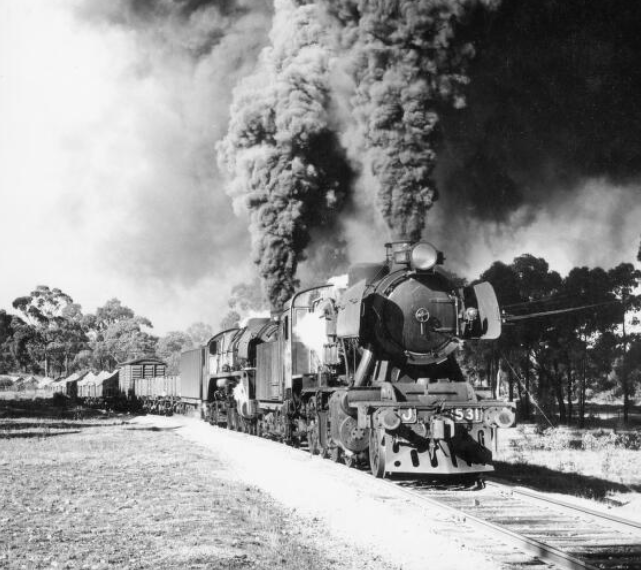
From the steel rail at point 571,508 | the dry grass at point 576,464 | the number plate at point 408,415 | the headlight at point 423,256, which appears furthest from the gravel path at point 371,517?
the headlight at point 423,256

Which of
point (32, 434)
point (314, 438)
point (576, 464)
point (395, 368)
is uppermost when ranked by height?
point (395, 368)

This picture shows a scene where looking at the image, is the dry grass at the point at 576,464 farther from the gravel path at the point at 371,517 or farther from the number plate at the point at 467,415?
the gravel path at the point at 371,517

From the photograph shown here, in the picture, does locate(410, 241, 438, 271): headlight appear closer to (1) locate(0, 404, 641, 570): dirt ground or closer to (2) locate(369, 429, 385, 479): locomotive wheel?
(2) locate(369, 429, 385, 479): locomotive wheel

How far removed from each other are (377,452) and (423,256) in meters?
3.02

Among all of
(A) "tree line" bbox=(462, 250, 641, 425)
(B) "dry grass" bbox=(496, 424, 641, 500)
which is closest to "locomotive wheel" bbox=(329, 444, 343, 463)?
(B) "dry grass" bbox=(496, 424, 641, 500)

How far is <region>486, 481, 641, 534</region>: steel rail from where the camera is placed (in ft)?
24.4

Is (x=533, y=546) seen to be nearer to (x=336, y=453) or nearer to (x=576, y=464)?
(x=336, y=453)

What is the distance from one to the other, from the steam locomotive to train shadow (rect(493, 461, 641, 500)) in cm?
164

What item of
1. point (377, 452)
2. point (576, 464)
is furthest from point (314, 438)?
point (576, 464)

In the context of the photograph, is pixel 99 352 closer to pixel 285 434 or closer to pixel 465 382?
pixel 285 434

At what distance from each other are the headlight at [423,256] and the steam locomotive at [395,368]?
0.05 ft

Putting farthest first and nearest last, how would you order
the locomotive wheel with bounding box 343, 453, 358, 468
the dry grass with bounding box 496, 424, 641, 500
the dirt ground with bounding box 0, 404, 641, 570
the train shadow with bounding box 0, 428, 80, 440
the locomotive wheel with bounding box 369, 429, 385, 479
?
the train shadow with bounding box 0, 428, 80, 440
the locomotive wheel with bounding box 343, 453, 358, 468
the dry grass with bounding box 496, 424, 641, 500
the locomotive wheel with bounding box 369, 429, 385, 479
the dirt ground with bounding box 0, 404, 641, 570

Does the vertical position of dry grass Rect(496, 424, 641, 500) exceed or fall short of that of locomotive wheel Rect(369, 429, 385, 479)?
it falls short

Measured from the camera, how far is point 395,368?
11.0 m
